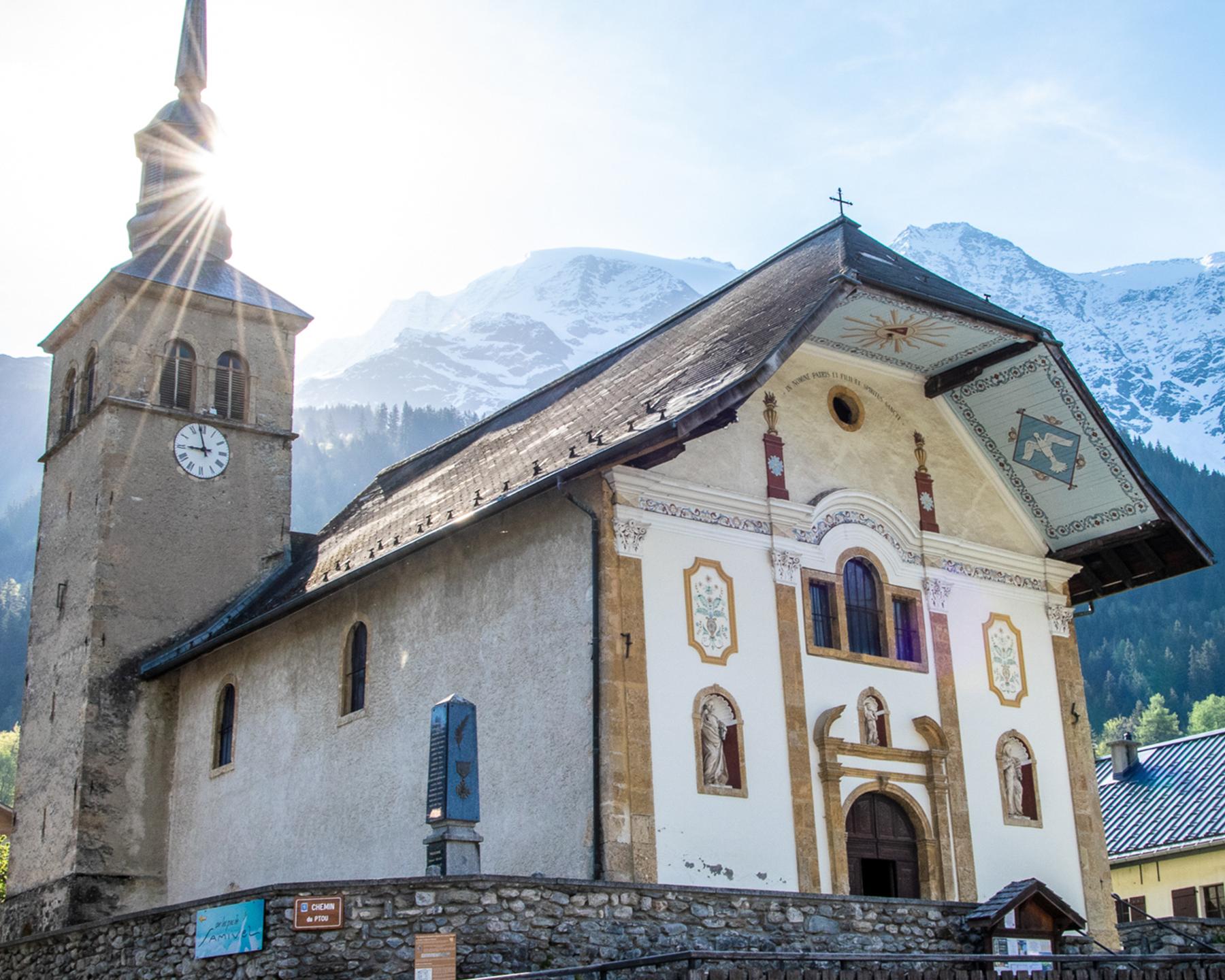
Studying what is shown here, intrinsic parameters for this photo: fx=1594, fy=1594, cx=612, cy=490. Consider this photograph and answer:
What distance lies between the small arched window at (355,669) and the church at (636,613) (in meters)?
0.08

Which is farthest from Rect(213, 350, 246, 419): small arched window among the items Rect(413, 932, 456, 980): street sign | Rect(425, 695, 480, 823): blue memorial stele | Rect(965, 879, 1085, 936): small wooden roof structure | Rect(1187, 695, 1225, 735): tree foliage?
Rect(1187, 695, 1225, 735): tree foliage

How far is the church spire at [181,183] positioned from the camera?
107 ft

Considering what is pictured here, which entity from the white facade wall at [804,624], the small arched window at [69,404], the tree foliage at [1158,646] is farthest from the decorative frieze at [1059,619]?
the tree foliage at [1158,646]

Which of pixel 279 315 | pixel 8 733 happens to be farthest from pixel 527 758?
pixel 8 733

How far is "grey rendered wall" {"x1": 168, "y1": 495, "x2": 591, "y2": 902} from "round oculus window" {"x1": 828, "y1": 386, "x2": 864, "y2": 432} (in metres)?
4.98

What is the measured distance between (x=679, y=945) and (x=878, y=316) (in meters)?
9.45

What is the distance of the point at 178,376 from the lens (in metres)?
30.6

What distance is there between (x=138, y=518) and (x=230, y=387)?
138 inches

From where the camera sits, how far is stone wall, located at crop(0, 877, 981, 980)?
15031 mm

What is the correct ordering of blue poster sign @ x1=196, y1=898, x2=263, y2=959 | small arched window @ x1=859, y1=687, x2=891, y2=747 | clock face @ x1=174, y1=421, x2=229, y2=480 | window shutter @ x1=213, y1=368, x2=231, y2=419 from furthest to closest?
window shutter @ x1=213, y1=368, x2=231, y2=419 → clock face @ x1=174, y1=421, x2=229, y2=480 → small arched window @ x1=859, y1=687, x2=891, y2=747 → blue poster sign @ x1=196, y1=898, x2=263, y2=959

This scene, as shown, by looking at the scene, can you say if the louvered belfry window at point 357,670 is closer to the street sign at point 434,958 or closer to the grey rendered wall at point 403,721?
the grey rendered wall at point 403,721

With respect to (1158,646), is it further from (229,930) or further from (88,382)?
(229,930)

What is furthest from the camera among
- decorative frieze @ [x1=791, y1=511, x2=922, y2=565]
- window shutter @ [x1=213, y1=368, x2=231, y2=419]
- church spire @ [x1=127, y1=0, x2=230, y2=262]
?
church spire @ [x1=127, y1=0, x2=230, y2=262]

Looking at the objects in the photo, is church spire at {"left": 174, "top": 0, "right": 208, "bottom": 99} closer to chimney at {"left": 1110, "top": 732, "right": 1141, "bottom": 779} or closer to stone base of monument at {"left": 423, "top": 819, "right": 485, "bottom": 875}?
stone base of monument at {"left": 423, "top": 819, "right": 485, "bottom": 875}
